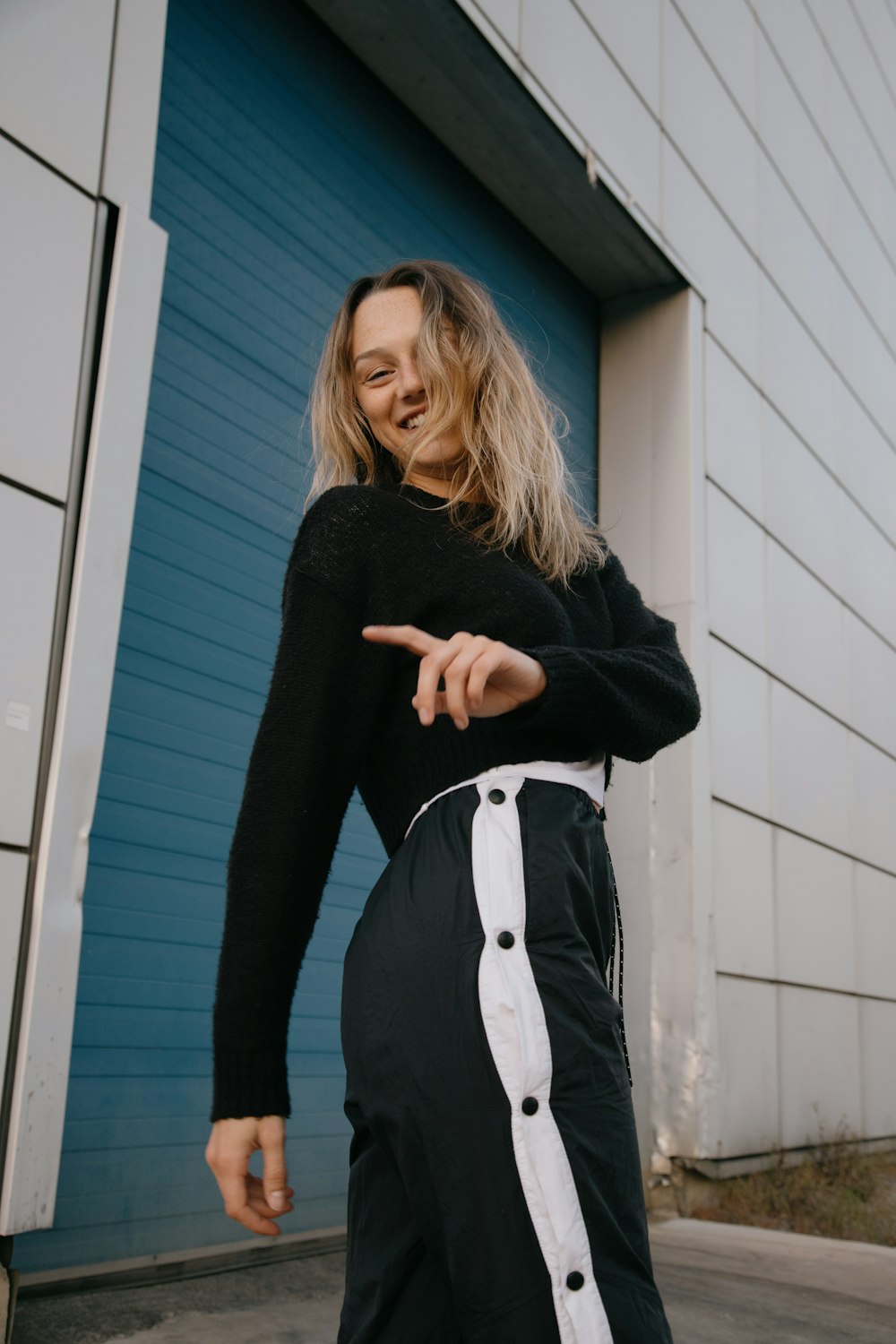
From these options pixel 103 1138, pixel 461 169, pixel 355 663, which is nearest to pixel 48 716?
pixel 103 1138

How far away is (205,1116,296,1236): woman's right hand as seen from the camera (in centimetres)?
122

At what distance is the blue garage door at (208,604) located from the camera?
324 centimetres

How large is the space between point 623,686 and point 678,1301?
282cm

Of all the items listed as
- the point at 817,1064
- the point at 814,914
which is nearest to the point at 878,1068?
the point at 817,1064

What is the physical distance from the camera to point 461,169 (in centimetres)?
526

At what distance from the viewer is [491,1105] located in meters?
1.17

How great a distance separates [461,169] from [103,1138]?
4.15 meters

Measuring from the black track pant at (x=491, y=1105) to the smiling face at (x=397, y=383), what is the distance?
0.53 meters

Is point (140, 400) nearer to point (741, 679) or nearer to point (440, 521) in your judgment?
point (440, 521)

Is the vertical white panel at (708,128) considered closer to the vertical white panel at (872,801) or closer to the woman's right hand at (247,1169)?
the vertical white panel at (872,801)

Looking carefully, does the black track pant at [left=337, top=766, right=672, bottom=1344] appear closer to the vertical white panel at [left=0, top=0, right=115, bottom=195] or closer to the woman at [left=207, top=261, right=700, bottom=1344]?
the woman at [left=207, top=261, right=700, bottom=1344]

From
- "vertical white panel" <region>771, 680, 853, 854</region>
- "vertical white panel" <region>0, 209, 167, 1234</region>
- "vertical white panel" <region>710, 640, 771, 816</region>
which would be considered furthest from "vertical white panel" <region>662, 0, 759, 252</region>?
"vertical white panel" <region>0, 209, 167, 1234</region>

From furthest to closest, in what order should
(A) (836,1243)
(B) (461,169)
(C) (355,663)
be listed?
(B) (461,169) < (A) (836,1243) < (C) (355,663)

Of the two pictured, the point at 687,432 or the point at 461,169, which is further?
the point at 687,432
